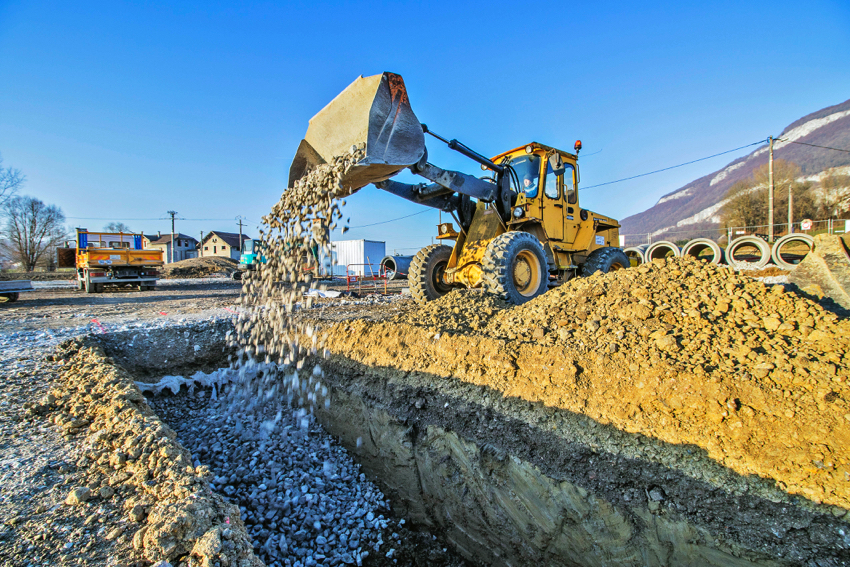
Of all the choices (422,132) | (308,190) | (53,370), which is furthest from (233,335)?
(422,132)

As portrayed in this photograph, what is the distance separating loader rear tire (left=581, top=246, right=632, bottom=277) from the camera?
7111 millimetres

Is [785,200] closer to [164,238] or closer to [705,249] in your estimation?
[705,249]

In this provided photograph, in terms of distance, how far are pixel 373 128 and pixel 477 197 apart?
2407mm

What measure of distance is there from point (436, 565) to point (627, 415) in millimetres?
1940

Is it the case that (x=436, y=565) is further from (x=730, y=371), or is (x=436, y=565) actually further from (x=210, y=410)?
(x=210, y=410)

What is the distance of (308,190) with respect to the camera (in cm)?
446

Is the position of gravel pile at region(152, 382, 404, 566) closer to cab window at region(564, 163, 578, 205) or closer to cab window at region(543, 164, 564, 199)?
cab window at region(543, 164, 564, 199)

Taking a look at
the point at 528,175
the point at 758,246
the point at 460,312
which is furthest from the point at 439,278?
the point at 758,246

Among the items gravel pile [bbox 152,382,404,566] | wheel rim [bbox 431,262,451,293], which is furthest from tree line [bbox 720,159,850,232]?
gravel pile [bbox 152,382,404,566]

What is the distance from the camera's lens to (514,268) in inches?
223

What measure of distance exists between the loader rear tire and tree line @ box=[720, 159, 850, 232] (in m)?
29.1

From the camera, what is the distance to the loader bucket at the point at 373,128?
397cm

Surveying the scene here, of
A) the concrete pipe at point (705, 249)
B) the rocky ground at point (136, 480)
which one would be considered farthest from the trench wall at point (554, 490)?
the concrete pipe at point (705, 249)

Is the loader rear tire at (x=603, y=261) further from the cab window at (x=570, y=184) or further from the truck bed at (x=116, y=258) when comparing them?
the truck bed at (x=116, y=258)
